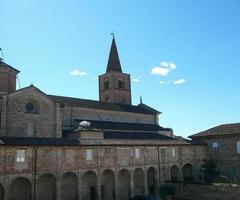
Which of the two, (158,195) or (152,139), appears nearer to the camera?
(158,195)

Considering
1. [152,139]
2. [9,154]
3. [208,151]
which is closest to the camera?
[9,154]

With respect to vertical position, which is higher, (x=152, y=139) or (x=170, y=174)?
(x=152, y=139)

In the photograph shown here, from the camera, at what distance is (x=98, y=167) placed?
105 ft

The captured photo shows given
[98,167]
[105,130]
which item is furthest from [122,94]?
[98,167]

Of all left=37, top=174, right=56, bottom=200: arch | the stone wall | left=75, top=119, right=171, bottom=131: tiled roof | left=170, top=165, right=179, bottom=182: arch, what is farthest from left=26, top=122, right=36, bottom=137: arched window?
left=170, top=165, right=179, bottom=182: arch

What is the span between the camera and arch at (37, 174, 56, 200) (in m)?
29.3

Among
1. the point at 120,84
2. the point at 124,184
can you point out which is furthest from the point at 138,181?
the point at 120,84

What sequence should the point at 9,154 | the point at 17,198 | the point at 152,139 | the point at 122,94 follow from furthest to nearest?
the point at 122,94 → the point at 152,139 → the point at 17,198 → the point at 9,154

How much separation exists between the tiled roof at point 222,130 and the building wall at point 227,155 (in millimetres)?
528

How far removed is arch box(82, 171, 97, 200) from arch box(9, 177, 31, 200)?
5.83 metres

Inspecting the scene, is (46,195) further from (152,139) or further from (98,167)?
(152,139)

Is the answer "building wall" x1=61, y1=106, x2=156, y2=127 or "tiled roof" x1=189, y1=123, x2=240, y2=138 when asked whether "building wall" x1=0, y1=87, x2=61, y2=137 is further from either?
"tiled roof" x1=189, y1=123, x2=240, y2=138

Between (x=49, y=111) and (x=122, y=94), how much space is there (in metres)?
23.6

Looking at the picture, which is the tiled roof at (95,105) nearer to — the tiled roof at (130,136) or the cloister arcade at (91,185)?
the tiled roof at (130,136)
